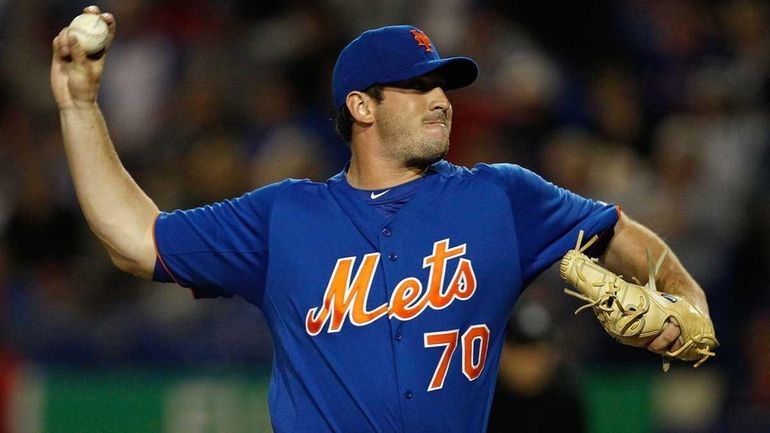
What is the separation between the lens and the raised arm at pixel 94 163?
4320mm

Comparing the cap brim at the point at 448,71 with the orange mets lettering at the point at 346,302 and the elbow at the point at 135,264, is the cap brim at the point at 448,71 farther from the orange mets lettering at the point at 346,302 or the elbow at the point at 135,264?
the elbow at the point at 135,264

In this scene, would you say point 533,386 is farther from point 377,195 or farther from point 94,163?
point 94,163

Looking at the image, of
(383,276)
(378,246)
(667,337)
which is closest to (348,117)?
(378,246)

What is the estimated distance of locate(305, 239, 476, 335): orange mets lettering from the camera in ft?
13.8

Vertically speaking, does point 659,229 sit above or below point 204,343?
above

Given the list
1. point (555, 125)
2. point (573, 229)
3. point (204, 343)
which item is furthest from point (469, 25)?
point (573, 229)

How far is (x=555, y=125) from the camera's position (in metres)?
9.16

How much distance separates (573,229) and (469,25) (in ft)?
17.9

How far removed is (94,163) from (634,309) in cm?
175

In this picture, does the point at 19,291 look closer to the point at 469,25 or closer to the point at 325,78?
the point at 325,78

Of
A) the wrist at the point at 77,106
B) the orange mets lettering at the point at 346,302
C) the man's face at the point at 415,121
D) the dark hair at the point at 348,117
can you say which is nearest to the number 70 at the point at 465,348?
the orange mets lettering at the point at 346,302

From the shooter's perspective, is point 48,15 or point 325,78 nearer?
point 325,78

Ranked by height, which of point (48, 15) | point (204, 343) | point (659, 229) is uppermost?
point (48, 15)

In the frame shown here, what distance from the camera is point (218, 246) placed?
4.42 meters
